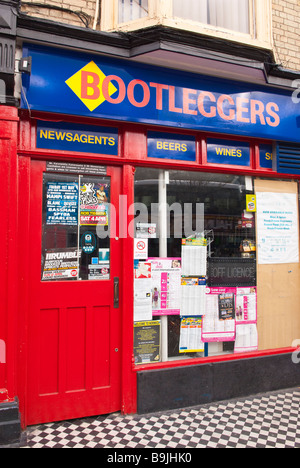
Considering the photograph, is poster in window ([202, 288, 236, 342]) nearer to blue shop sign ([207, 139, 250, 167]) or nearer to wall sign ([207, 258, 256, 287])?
wall sign ([207, 258, 256, 287])

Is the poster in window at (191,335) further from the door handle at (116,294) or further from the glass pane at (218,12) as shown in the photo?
the glass pane at (218,12)

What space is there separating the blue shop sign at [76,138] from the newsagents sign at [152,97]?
180 millimetres

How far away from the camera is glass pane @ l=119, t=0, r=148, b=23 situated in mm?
4035

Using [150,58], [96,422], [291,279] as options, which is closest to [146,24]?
[150,58]

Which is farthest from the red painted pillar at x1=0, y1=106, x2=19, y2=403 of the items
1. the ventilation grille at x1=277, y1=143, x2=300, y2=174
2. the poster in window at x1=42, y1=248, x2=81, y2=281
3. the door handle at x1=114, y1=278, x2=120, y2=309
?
the ventilation grille at x1=277, y1=143, x2=300, y2=174

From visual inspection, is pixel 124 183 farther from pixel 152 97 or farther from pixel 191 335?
pixel 191 335

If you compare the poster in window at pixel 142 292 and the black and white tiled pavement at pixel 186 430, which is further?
the poster in window at pixel 142 292

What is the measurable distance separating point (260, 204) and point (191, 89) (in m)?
1.69

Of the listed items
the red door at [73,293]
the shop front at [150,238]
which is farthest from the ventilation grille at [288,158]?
the red door at [73,293]

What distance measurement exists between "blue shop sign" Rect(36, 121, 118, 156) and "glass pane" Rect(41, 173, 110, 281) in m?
0.30

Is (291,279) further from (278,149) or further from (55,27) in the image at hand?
(55,27)

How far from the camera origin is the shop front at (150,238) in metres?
3.62

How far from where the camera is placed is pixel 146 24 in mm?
3838

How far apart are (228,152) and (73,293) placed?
2531mm
